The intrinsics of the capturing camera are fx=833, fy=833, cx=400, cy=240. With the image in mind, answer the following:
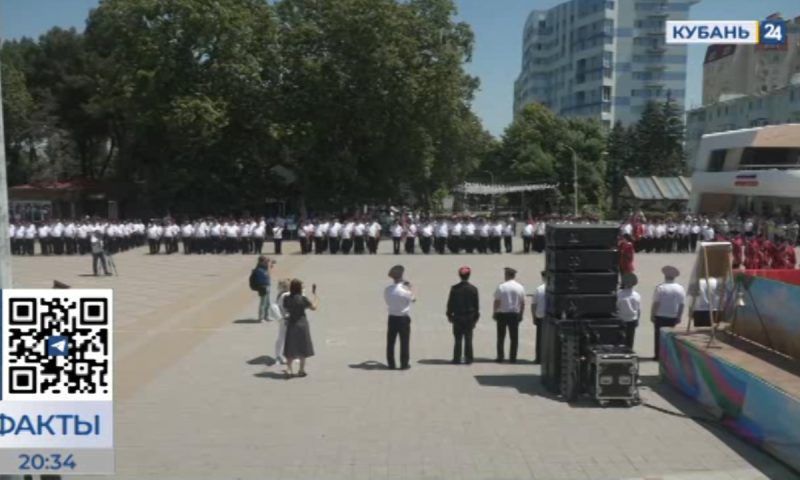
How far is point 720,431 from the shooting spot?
950cm

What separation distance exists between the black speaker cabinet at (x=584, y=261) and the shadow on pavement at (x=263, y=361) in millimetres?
4862

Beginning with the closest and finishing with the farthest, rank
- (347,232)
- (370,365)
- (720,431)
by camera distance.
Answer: (720,431) < (370,365) < (347,232)

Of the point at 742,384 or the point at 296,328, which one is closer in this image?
the point at 742,384

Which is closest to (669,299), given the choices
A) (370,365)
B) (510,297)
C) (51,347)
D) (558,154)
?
(510,297)

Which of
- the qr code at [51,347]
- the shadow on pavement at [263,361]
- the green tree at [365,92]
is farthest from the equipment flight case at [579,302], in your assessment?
the green tree at [365,92]

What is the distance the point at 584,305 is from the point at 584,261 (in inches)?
23.2

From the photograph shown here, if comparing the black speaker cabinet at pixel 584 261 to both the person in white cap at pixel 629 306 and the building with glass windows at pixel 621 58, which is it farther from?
the building with glass windows at pixel 621 58

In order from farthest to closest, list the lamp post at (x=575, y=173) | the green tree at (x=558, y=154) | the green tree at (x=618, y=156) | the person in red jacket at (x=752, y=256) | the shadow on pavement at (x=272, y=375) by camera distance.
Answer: the green tree at (x=618, y=156), the green tree at (x=558, y=154), the lamp post at (x=575, y=173), the person in red jacket at (x=752, y=256), the shadow on pavement at (x=272, y=375)

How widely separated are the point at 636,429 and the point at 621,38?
111443mm

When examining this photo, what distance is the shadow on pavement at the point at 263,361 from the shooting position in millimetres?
13258

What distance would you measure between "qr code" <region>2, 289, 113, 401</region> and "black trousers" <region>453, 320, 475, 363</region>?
26.5 ft

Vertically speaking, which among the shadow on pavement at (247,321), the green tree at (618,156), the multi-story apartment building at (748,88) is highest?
the multi-story apartment building at (748,88)

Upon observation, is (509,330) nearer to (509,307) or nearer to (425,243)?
(509,307)

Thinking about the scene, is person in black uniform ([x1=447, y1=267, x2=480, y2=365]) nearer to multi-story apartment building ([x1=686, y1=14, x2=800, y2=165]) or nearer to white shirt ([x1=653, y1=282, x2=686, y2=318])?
white shirt ([x1=653, y1=282, x2=686, y2=318])
